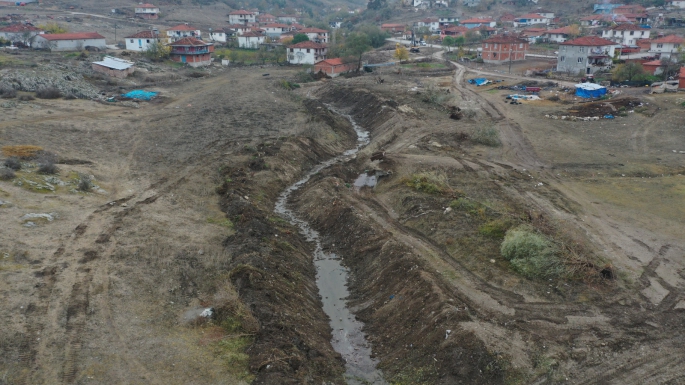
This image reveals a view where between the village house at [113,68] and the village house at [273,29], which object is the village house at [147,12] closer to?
the village house at [273,29]

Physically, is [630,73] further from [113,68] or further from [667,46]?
[113,68]

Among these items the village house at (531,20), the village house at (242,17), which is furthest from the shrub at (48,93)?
the village house at (531,20)

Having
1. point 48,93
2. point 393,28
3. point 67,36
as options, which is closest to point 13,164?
point 48,93

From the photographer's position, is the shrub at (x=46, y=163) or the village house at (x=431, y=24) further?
the village house at (x=431, y=24)

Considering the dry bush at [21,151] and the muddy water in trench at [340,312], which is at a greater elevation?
the dry bush at [21,151]

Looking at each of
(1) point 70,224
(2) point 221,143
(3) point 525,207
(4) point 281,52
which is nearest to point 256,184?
(2) point 221,143

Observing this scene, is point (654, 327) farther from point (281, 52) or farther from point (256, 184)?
point (281, 52)
